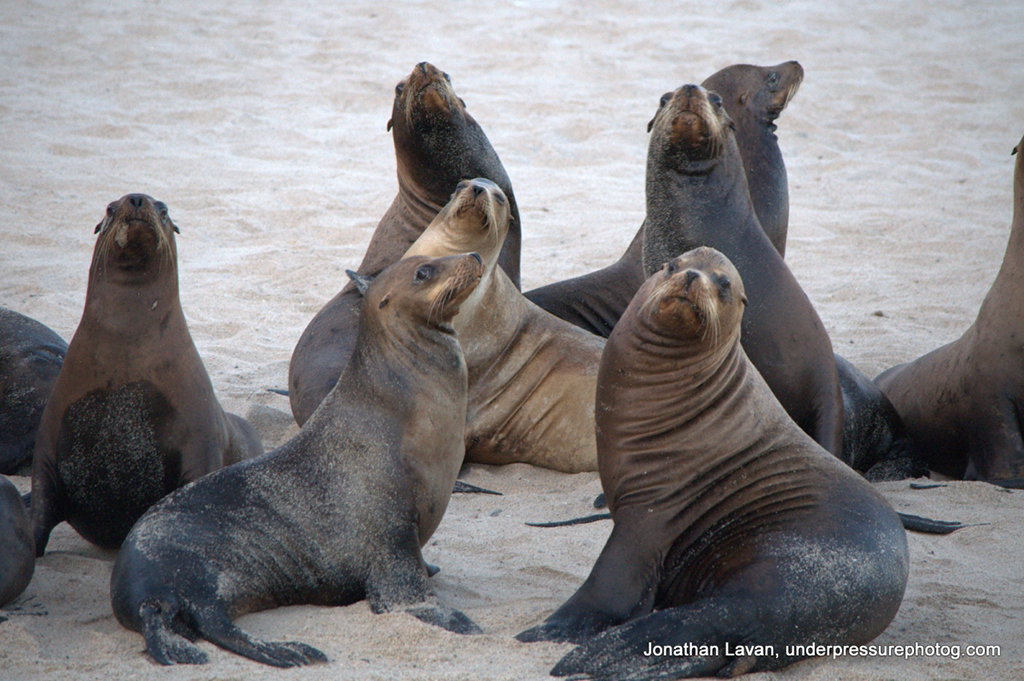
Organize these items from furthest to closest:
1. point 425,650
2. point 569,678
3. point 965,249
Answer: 1. point 965,249
2. point 425,650
3. point 569,678

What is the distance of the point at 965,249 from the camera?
26.9 ft

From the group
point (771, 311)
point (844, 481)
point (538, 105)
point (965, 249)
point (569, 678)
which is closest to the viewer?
point (569, 678)

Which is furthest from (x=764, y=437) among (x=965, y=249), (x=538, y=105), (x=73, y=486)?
(x=538, y=105)

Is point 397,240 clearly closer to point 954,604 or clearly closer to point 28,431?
point 28,431

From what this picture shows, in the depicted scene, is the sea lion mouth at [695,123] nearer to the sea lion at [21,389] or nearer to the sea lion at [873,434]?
the sea lion at [873,434]

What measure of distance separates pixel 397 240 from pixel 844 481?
311 centimetres

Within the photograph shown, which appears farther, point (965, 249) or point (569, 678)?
point (965, 249)

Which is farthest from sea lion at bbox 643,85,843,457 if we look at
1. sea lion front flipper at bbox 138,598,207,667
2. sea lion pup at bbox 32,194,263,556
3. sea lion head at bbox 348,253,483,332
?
sea lion front flipper at bbox 138,598,207,667

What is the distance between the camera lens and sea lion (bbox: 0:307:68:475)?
4836 millimetres

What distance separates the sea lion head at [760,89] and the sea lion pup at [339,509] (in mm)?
2355

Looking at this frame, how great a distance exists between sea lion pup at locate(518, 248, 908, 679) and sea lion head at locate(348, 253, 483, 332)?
1.90ft

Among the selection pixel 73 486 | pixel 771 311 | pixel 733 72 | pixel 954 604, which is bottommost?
pixel 954 604

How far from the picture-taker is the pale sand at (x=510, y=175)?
344 centimetres

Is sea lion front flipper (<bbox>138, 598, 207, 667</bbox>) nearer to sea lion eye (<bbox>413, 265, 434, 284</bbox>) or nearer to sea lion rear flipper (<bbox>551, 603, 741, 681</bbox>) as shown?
sea lion rear flipper (<bbox>551, 603, 741, 681</bbox>)
